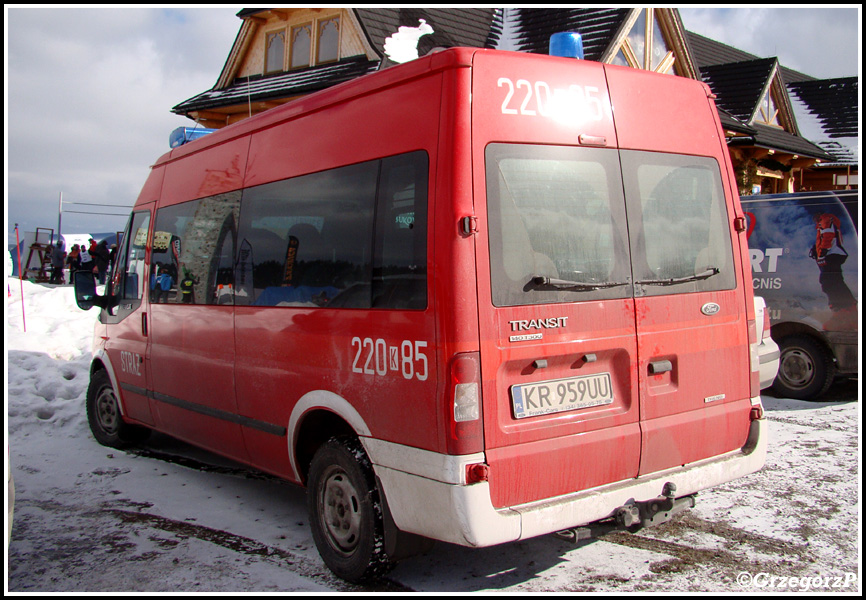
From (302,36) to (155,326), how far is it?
13.3 m

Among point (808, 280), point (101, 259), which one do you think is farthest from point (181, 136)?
point (101, 259)

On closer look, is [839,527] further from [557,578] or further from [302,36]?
[302,36]

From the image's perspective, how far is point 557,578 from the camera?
3.94 metres

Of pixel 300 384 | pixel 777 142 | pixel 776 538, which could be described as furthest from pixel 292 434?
pixel 777 142

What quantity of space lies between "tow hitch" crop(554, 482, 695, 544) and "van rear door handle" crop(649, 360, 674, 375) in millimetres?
574

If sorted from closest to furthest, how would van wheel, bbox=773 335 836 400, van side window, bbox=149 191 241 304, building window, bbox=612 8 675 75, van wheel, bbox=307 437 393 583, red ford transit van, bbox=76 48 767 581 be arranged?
red ford transit van, bbox=76 48 767 581
van wheel, bbox=307 437 393 583
van side window, bbox=149 191 241 304
van wheel, bbox=773 335 836 400
building window, bbox=612 8 675 75

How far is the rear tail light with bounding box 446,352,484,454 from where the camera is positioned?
10.9ft

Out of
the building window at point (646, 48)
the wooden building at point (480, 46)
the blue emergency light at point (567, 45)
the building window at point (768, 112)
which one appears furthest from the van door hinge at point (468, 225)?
the building window at point (768, 112)

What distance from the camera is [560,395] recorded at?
3586 mm

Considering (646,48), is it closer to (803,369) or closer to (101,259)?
(803,369)

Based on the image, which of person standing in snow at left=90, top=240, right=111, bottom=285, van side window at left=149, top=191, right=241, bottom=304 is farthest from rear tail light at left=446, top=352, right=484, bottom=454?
person standing in snow at left=90, top=240, right=111, bottom=285

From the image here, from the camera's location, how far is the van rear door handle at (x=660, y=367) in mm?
3879

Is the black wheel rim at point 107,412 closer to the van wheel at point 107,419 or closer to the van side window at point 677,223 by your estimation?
the van wheel at point 107,419

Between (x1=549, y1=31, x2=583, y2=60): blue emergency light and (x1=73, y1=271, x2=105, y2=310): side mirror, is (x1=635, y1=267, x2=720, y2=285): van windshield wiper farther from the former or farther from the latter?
(x1=73, y1=271, x2=105, y2=310): side mirror
